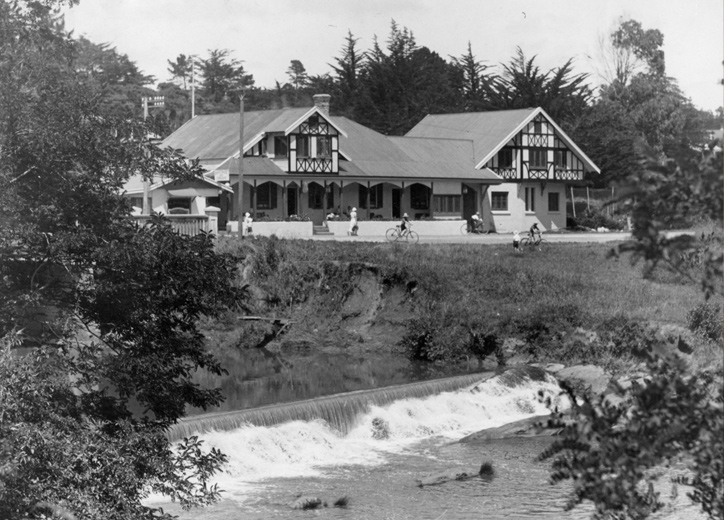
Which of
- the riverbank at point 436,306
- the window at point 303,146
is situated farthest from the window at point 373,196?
the riverbank at point 436,306

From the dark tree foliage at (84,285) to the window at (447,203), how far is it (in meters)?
45.0

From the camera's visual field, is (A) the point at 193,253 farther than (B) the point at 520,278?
No

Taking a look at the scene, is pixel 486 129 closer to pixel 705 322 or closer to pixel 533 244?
pixel 533 244

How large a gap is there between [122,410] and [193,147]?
44123 mm

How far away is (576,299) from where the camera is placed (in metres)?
36.8

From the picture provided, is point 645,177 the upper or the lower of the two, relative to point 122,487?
upper

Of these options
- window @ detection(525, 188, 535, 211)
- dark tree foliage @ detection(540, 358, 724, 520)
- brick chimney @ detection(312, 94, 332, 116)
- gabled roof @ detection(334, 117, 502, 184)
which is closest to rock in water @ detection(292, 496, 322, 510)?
dark tree foliage @ detection(540, 358, 724, 520)

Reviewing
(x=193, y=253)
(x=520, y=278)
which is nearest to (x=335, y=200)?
(x=520, y=278)

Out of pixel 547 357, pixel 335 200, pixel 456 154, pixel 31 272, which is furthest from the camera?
pixel 456 154

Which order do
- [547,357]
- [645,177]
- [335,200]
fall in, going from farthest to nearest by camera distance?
[335,200]
[547,357]
[645,177]

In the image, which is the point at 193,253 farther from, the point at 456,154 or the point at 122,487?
the point at 456,154

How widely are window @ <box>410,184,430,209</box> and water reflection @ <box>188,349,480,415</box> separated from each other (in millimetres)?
22530

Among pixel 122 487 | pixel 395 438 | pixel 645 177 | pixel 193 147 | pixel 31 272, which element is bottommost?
pixel 395 438

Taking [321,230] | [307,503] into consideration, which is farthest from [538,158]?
[307,503]
